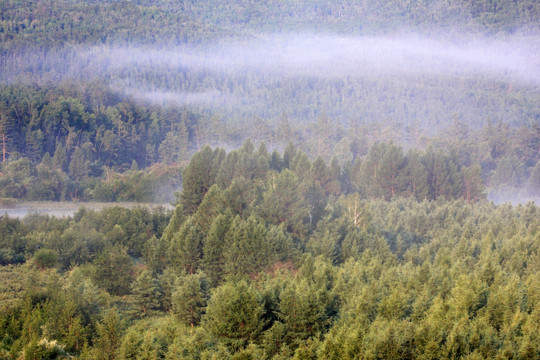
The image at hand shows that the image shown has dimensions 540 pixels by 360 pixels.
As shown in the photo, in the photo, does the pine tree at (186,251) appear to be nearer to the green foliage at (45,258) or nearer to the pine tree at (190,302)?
the pine tree at (190,302)

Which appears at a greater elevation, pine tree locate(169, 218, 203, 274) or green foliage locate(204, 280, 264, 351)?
green foliage locate(204, 280, 264, 351)

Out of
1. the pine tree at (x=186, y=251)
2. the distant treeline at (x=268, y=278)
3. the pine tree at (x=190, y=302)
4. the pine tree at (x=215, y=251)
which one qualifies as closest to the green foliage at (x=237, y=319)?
the distant treeline at (x=268, y=278)

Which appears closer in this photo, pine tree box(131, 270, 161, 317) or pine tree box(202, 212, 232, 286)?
pine tree box(131, 270, 161, 317)

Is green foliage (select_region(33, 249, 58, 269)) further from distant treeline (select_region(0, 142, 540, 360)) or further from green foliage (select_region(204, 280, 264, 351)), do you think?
green foliage (select_region(204, 280, 264, 351))

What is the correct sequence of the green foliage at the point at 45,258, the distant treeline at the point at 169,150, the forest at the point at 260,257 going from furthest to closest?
the distant treeline at the point at 169,150 < the green foliage at the point at 45,258 < the forest at the point at 260,257

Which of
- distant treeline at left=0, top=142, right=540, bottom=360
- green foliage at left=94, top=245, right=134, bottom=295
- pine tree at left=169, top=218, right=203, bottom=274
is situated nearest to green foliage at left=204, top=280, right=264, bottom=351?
distant treeline at left=0, top=142, right=540, bottom=360

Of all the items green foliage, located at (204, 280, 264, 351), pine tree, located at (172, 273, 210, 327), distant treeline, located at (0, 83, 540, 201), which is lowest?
distant treeline, located at (0, 83, 540, 201)

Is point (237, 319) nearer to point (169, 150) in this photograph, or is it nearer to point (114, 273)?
point (114, 273)

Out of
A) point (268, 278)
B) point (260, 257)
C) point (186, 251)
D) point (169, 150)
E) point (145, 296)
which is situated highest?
point (268, 278)

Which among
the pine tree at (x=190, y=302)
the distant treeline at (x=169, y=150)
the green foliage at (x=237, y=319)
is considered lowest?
the distant treeline at (x=169, y=150)

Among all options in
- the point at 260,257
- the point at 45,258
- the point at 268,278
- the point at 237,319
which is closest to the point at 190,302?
the point at 268,278

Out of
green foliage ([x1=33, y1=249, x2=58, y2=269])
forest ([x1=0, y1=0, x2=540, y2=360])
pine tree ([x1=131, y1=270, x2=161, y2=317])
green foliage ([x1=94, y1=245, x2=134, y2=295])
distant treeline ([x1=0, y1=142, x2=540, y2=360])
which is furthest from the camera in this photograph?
green foliage ([x1=33, y1=249, x2=58, y2=269])

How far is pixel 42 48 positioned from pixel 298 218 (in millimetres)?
149268

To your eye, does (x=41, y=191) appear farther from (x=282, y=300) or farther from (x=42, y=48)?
(x=42, y=48)
